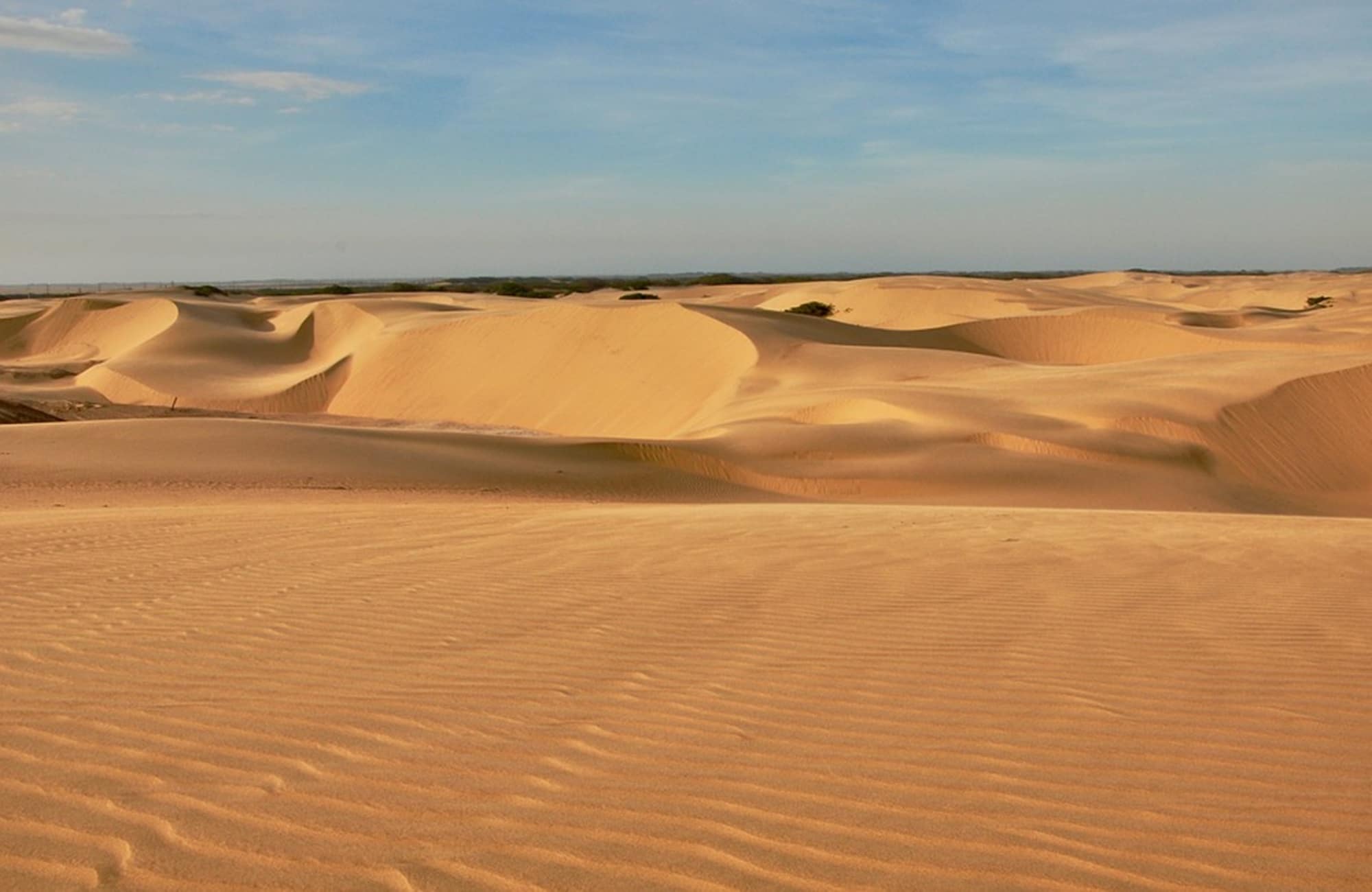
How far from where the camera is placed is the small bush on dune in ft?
174

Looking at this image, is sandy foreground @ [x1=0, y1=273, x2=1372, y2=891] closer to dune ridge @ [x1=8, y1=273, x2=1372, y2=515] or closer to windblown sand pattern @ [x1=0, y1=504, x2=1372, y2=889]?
windblown sand pattern @ [x1=0, y1=504, x2=1372, y2=889]

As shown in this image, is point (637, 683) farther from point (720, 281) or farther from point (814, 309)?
point (720, 281)

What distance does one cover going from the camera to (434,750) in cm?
379

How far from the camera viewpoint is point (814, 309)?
53.5 m

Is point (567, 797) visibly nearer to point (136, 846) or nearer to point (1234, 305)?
point (136, 846)

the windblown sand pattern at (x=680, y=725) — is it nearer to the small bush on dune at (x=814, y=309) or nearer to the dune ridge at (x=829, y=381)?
the dune ridge at (x=829, y=381)

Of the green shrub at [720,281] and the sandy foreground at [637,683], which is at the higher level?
the green shrub at [720,281]

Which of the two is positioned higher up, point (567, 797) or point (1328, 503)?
point (567, 797)

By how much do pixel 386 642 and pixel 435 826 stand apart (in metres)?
2.30

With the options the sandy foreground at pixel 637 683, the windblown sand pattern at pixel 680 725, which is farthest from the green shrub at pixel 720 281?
the windblown sand pattern at pixel 680 725

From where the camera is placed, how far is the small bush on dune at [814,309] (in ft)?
174

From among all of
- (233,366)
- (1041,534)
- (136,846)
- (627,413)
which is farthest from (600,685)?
(233,366)

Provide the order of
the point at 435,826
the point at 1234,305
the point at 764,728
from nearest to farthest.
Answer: the point at 435,826 < the point at 764,728 < the point at 1234,305

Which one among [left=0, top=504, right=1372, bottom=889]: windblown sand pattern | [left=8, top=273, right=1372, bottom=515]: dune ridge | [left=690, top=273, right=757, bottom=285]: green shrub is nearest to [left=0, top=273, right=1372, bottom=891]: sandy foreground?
[left=0, top=504, right=1372, bottom=889]: windblown sand pattern
